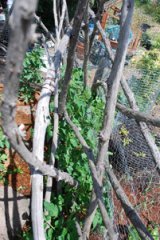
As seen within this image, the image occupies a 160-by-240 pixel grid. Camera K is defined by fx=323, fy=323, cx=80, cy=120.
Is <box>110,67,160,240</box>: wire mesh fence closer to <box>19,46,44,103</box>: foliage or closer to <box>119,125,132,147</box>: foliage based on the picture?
<box>119,125,132,147</box>: foliage

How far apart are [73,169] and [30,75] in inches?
59.9

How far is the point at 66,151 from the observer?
8.06 ft

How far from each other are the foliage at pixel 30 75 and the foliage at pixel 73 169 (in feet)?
2.66

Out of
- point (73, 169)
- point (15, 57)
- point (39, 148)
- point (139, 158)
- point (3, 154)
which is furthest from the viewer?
point (139, 158)

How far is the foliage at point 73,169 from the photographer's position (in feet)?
6.95

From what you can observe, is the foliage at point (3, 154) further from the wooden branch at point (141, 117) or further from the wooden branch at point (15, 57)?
the wooden branch at point (15, 57)

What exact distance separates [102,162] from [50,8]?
7.84 meters

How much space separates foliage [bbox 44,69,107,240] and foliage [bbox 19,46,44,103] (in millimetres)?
812

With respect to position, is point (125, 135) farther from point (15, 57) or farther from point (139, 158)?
point (15, 57)

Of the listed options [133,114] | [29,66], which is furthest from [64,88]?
[29,66]

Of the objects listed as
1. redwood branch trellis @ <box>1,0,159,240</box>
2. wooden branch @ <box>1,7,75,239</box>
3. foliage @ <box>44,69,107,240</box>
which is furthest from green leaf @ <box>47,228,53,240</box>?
wooden branch @ <box>1,7,75,239</box>

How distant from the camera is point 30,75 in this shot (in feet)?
11.6

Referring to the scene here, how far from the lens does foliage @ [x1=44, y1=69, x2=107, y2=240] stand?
6.95ft

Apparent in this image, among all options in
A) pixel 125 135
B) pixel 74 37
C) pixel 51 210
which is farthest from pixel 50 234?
pixel 125 135
